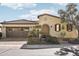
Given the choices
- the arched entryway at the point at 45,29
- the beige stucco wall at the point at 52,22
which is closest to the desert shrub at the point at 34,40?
the arched entryway at the point at 45,29

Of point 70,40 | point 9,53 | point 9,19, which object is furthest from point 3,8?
point 70,40

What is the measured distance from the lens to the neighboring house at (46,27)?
934 centimetres

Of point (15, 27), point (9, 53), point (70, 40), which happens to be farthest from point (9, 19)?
point (70, 40)

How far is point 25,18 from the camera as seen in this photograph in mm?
9367

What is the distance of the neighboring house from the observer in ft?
30.6

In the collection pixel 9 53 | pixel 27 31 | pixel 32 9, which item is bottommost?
pixel 9 53

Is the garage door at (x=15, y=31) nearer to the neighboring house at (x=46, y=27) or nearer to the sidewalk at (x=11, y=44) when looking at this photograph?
the neighboring house at (x=46, y=27)

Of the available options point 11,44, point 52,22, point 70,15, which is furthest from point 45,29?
point 11,44

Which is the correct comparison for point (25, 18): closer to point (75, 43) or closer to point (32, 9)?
point (32, 9)

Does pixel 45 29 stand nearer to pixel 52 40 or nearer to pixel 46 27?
pixel 46 27

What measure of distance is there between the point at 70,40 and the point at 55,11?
87 centimetres

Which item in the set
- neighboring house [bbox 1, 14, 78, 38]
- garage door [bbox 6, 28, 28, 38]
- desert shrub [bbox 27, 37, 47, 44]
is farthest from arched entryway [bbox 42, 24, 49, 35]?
garage door [bbox 6, 28, 28, 38]

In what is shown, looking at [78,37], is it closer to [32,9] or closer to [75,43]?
[75,43]

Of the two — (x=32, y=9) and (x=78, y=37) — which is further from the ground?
(x=32, y=9)
